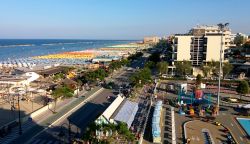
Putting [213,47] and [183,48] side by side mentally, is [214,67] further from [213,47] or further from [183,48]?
[183,48]

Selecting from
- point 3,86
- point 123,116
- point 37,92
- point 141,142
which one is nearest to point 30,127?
point 123,116

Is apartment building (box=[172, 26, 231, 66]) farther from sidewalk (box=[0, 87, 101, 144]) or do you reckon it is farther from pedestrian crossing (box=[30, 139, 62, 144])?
pedestrian crossing (box=[30, 139, 62, 144])

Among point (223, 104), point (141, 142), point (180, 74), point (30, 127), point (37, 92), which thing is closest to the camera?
point (141, 142)

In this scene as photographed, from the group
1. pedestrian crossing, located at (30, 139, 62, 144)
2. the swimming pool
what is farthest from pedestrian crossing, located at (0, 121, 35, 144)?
the swimming pool

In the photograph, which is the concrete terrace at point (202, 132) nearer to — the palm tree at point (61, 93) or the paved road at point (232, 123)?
the paved road at point (232, 123)

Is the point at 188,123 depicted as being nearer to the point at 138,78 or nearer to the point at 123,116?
the point at 123,116
